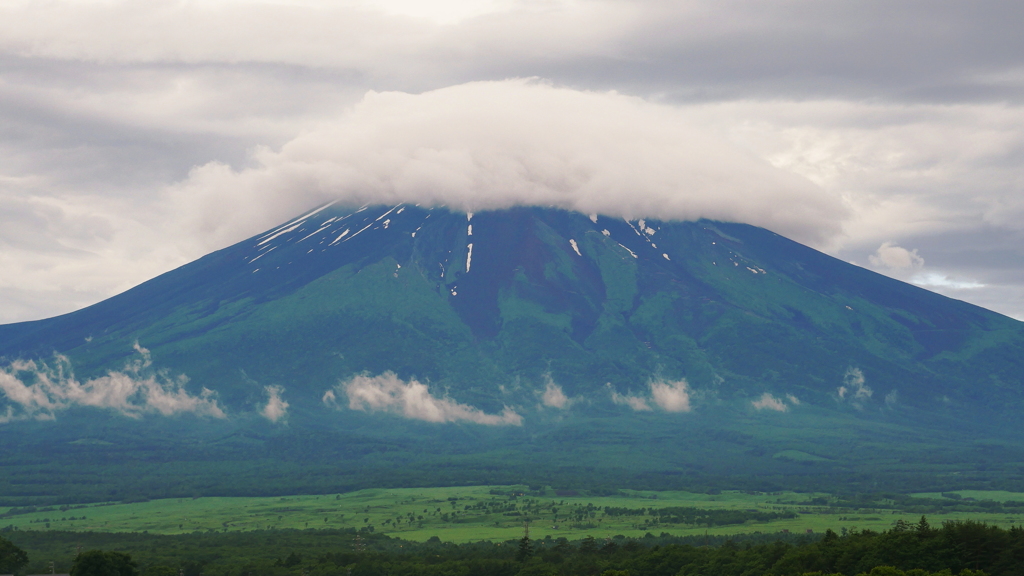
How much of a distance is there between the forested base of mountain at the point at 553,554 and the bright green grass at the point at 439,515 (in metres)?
8.41

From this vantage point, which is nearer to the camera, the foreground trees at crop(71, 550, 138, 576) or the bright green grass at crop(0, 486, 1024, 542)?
the foreground trees at crop(71, 550, 138, 576)

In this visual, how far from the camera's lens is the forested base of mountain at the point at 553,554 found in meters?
69.8

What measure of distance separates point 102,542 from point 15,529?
20479mm

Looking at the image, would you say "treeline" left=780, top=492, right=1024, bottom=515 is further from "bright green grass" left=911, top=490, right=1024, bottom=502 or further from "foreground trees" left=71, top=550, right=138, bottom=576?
"foreground trees" left=71, top=550, right=138, bottom=576

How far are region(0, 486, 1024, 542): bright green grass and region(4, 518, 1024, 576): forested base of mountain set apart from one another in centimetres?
841

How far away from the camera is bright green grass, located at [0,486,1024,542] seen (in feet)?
421

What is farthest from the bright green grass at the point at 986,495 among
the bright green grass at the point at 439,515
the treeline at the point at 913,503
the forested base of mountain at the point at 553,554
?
the forested base of mountain at the point at 553,554

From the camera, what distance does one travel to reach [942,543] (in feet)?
232

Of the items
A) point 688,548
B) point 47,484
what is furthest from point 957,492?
point 47,484

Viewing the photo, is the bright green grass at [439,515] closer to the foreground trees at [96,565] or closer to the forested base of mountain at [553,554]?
the forested base of mountain at [553,554]

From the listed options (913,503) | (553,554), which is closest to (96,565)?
(553,554)

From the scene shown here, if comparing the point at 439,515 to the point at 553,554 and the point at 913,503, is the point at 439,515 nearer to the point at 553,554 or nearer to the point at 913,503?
the point at 553,554

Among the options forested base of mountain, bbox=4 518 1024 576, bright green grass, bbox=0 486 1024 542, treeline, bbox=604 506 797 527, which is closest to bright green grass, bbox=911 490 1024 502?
bright green grass, bbox=0 486 1024 542

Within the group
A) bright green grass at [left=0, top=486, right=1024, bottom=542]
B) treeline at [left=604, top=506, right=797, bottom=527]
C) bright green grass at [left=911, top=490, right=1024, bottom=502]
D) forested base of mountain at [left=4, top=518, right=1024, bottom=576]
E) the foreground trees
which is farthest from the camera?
bright green grass at [left=911, top=490, right=1024, bottom=502]
